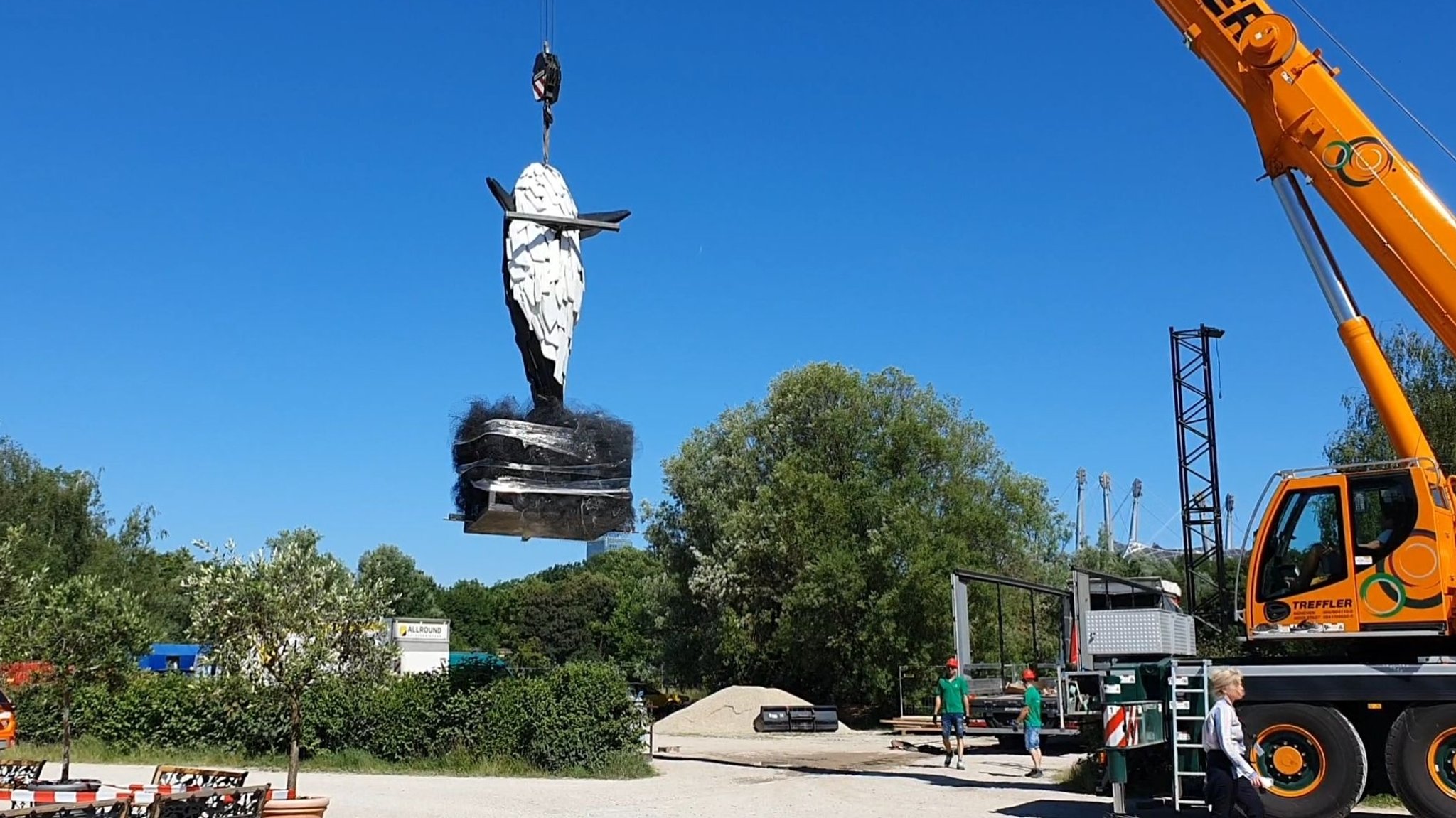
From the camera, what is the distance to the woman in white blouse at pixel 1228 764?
9227 millimetres

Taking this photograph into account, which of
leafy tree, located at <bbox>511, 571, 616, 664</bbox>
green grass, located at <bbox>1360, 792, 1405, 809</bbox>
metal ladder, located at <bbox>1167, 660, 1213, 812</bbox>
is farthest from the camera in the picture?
leafy tree, located at <bbox>511, 571, 616, 664</bbox>

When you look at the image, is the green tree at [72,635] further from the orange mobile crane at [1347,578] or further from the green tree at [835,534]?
the green tree at [835,534]

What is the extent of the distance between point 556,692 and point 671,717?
16.0 metres

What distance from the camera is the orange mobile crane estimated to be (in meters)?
11.9

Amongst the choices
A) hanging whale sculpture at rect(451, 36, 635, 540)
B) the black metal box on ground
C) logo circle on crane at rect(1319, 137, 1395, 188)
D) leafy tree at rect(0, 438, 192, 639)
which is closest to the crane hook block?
hanging whale sculpture at rect(451, 36, 635, 540)

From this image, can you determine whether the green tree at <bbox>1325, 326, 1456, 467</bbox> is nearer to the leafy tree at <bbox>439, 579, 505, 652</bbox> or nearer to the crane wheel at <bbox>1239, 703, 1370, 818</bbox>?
the crane wheel at <bbox>1239, 703, 1370, 818</bbox>

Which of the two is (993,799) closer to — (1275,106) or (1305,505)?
(1305,505)

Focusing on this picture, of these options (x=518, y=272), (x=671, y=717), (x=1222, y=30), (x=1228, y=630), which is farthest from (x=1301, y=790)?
(x=671, y=717)

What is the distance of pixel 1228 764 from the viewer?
368 inches

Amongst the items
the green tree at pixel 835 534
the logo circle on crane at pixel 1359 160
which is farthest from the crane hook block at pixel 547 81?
the green tree at pixel 835 534

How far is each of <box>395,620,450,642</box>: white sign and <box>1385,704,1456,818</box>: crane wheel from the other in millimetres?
39236

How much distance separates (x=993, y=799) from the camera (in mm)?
15359

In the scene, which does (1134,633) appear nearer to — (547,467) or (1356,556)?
(1356,556)

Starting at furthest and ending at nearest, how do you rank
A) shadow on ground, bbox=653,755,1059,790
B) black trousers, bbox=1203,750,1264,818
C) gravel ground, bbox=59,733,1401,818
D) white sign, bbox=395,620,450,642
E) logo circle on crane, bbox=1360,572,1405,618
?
white sign, bbox=395,620,450,642
shadow on ground, bbox=653,755,1059,790
gravel ground, bbox=59,733,1401,818
logo circle on crane, bbox=1360,572,1405,618
black trousers, bbox=1203,750,1264,818
